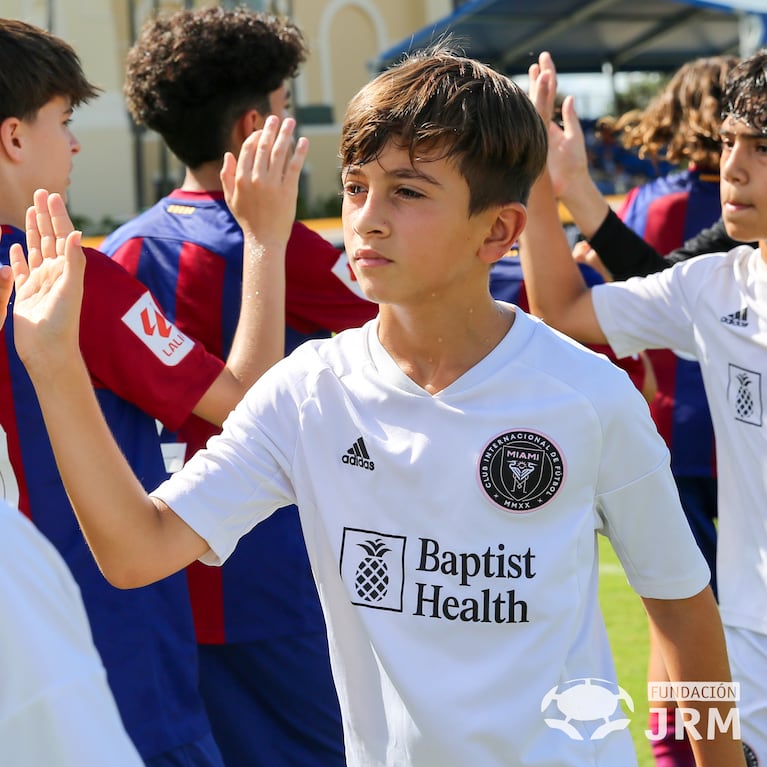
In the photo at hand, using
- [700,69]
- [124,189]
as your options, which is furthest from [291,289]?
[124,189]

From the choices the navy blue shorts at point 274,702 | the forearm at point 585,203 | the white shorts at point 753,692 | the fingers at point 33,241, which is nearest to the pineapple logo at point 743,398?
the white shorts at point 753,692

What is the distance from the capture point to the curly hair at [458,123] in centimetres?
222

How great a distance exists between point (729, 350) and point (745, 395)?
0.13 m

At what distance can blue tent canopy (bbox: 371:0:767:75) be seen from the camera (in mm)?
20922

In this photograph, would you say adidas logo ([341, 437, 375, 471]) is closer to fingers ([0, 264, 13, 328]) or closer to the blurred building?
fingers ([0, 264, 13, 328])

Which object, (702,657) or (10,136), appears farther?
(10,136)

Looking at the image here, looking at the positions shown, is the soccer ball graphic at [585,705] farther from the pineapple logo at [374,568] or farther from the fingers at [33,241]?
the fingers at [33,241]

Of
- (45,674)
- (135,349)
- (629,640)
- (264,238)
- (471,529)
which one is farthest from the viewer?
(629,640)

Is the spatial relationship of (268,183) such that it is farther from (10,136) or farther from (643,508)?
(643,508)

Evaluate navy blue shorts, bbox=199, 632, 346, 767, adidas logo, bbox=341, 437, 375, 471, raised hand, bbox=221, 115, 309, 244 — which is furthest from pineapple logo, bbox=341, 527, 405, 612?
navy blue shorts, bbox=199, 632, 346, 767

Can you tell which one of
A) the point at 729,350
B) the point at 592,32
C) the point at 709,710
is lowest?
the point at 592,32

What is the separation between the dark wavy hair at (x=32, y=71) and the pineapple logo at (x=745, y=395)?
166 centimetres

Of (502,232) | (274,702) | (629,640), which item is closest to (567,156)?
(502,232)

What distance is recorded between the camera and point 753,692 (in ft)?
10.2
